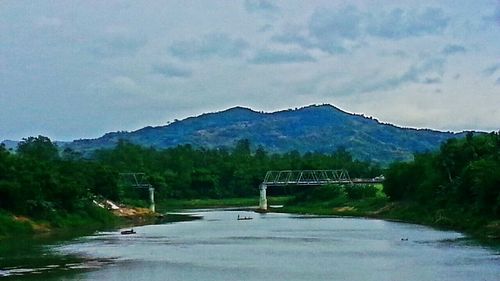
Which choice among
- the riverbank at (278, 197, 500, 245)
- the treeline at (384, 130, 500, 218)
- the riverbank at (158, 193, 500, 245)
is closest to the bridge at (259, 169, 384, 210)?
the riverbank at (158, 193, 500, 245)

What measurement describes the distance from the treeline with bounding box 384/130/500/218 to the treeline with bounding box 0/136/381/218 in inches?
1621

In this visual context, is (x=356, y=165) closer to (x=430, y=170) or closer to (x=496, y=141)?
(x=430, y=170)

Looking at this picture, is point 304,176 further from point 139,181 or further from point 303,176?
point 139,181

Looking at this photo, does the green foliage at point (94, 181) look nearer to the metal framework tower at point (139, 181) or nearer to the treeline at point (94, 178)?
the treeline at point (94, 178)

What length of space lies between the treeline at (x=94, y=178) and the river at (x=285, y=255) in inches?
370

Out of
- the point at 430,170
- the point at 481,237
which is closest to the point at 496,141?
the point at 430,170

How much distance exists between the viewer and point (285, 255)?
58719 mm

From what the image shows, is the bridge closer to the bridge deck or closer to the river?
the bridge deck

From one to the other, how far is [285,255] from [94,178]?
67.3 metres

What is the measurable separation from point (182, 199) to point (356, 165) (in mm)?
40111

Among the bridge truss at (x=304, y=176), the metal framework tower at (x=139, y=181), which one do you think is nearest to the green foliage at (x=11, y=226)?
the metal framework tower at (x=139, y=181)

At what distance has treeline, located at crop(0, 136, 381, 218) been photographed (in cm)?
8694

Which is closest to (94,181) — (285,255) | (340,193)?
(340,193)

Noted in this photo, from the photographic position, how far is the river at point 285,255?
4681cm
